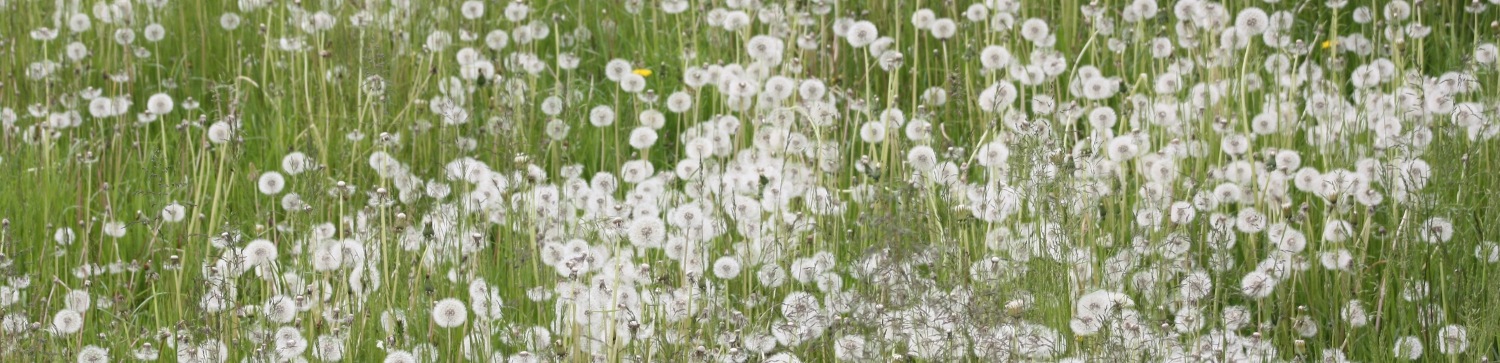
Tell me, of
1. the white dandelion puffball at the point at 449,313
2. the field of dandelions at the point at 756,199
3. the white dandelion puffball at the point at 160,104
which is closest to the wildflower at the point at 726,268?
the field of dandelions at the point at 756,199

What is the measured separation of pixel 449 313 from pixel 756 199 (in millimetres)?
818

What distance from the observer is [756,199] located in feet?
9.70

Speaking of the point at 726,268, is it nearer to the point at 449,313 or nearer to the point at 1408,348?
the point at 449,313

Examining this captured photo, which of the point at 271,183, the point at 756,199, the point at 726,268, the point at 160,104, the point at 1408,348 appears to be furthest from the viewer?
the point at 160,104

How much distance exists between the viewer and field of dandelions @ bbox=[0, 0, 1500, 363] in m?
2.35

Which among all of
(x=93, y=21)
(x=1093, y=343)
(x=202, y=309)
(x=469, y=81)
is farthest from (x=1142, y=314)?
(x=93, y=21)

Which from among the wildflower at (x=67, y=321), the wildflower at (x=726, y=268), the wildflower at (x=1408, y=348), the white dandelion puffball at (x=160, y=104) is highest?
the white dandelion puffball at (x=160, y=104)

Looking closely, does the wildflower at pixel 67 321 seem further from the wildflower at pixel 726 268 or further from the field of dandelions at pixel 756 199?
the wildflower at pixel 726 268

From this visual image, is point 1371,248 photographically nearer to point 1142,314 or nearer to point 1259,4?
point 1142,314

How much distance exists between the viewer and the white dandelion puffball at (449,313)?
2.33 meters

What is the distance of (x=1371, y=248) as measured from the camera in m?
2.98

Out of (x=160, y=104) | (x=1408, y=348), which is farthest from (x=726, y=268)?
(x=160, y=104)

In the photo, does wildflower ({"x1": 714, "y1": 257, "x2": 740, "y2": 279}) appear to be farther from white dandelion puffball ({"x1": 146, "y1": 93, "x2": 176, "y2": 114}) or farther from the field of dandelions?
white dandelion puffball ({"x1": 146, "y1": 93, "x2": 176, "y2": 114})

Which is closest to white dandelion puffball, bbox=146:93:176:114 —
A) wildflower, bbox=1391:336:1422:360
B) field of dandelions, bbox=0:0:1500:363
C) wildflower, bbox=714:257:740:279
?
field of dandelions, bbox=0:0:1500:363
